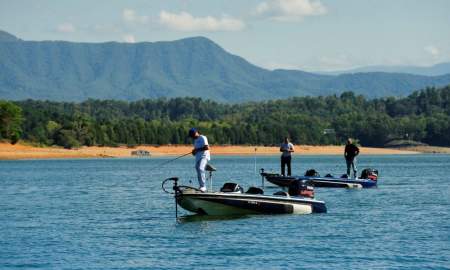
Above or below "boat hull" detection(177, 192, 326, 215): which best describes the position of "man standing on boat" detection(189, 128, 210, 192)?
above

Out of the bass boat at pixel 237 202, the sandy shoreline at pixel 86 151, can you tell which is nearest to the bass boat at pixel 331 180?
the bass boat at pixel 237 202

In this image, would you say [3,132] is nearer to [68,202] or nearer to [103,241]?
[68,202]

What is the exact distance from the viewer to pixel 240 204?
110ft

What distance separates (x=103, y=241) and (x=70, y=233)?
243 cm

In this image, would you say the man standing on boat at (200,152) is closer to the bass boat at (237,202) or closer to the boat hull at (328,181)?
the bass boat at (237,202)

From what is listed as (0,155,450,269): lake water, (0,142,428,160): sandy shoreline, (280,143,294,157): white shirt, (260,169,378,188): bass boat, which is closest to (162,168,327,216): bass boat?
(0,155,450,269): lake water

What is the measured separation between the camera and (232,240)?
92.2 ft

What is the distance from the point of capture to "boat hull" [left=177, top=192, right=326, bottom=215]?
108 feet

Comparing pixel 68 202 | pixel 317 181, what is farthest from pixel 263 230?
pixel 317 181

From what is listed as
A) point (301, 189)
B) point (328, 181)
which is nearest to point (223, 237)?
point (301, 189)

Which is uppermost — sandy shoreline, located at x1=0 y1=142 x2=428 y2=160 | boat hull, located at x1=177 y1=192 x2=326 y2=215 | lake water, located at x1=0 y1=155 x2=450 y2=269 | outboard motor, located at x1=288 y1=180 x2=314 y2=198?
sandy shoreline, located at x1=0 y1=142 x2=428 y2=160

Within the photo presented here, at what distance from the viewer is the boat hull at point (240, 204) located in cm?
3284

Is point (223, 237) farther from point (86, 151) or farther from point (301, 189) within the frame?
point (86, 151)

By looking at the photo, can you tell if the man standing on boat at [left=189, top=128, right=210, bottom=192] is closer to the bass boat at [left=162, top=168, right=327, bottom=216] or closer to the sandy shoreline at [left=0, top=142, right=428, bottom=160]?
the bass boat at [left=162, top=168, right=327, bottom=216]
